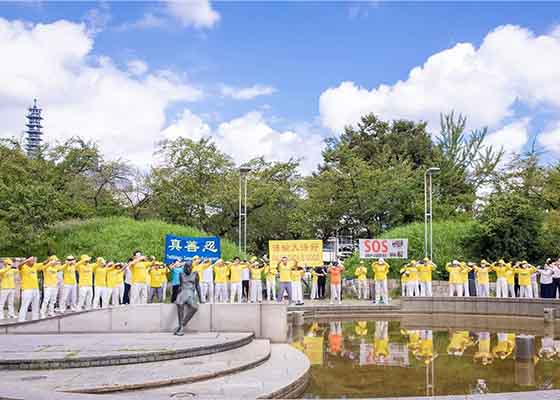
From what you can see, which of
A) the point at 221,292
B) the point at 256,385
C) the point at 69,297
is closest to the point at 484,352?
the point at 256,385

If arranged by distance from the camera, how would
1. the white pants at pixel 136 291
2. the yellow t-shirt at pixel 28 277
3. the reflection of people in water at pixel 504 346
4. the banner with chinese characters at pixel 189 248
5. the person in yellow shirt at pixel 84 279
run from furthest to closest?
1. the banner with chinese characters at pixel 189 248
2. the white pants at pixel 136 291
3. the person in yellow shirt at pixel 84 279
4. the yellow t-shirt at pixel 28 277
5. the reflection of people in water at pixel 504 346

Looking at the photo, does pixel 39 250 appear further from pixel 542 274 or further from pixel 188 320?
pixel 542 274

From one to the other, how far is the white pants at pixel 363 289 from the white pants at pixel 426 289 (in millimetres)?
2706

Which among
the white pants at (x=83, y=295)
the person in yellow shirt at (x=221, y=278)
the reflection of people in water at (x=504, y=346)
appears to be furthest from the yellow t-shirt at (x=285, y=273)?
the reflection of people in water at (x=504, y=346)

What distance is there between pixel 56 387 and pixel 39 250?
2149 centimetres

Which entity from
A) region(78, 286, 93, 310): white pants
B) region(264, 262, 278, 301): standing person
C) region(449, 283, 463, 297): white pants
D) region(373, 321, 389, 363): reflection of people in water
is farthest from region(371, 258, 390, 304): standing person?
region(78, 286, 93, 310): white pants

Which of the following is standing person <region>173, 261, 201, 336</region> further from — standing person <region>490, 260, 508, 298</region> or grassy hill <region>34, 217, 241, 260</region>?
grassy hill <region>34, 217, 241, 260</region>

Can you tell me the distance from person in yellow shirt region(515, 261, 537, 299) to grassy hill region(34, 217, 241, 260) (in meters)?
13.7

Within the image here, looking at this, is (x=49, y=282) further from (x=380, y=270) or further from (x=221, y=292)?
(x=380, y=270)

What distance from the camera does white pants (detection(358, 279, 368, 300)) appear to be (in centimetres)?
2439

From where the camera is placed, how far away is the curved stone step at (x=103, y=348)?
31.5ft

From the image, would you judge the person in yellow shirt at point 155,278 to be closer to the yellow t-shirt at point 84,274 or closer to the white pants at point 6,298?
the yellow t-shirt at point 84,274

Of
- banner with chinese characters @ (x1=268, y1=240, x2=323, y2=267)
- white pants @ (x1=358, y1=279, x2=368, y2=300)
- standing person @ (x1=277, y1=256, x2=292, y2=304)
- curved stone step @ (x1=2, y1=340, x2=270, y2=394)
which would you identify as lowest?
curved stone step @ (x1=2, y1=340, x2=270, y2=394)

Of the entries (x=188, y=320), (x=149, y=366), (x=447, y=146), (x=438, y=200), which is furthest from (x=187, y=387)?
(x=447, y=146)
